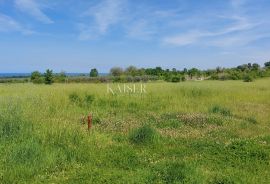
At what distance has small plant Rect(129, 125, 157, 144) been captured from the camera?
386 inches

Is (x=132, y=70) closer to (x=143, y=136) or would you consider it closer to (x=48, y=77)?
(x=48, y=77)

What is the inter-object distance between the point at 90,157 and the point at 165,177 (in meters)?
2.21

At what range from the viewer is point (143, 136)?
32.4 ft

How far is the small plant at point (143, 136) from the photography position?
9.81 metres

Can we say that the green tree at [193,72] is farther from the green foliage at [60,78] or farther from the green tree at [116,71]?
the green foliage at [60,78]

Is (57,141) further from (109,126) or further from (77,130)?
(109,126)

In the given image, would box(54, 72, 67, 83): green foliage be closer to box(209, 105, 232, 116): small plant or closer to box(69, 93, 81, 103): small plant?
box(69, 93, 81, 103): small plant

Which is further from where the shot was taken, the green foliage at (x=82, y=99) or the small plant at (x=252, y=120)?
the green foliage at (x=82, y=99)

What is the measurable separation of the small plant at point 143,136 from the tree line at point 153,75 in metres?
44.7

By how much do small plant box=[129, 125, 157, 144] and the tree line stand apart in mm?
44657

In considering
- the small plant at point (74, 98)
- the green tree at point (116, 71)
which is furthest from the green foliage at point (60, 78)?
the small plant at point (74, 98)

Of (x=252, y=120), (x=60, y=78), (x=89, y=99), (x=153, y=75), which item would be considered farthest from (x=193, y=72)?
(x=252, y=120)

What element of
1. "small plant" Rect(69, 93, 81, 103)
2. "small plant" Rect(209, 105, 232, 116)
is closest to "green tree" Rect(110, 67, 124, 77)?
"small plant" Rect(69, 93, 81, 103)

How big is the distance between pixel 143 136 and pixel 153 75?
71008 mm
